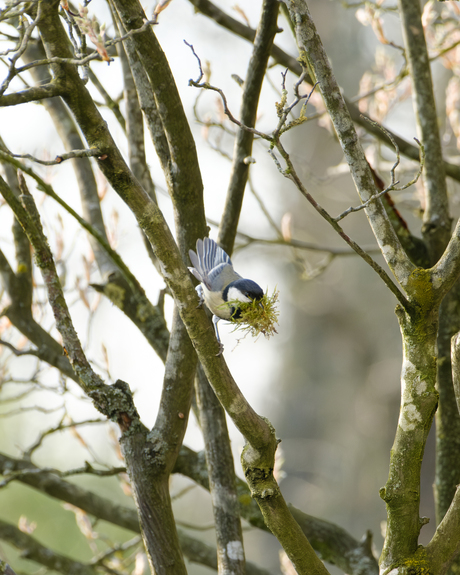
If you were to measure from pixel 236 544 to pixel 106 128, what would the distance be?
1.06 meters

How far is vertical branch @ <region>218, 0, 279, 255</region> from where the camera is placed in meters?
1.40

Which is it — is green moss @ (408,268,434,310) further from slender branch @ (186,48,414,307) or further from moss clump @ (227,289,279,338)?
moss clump @ (227,289,279,338)

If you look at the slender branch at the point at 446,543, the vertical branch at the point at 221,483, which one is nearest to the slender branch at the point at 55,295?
the vertical branch at the point at 221,483

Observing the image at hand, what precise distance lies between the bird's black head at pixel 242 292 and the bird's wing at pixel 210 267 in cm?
6

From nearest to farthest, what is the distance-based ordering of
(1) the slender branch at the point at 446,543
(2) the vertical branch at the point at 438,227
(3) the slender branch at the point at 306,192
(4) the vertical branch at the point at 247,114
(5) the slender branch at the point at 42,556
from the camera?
1. (3) the slender branch at the point at 306,192
2. (1) the slender branch at the point at 446,543
3. (4) the vertical branch at the point at 247,114
4. (2) the vertical branch at the point at 438,227
5. (5) the slender branch at the point at 42,556

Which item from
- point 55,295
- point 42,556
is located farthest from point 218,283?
point 42,556

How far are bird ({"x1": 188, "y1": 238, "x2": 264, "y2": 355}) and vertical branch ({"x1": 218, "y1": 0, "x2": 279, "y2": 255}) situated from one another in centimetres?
22

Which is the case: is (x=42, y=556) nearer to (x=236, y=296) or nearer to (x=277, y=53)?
(x=236, y=296)

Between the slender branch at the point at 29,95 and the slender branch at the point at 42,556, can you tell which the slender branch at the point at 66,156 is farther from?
the slender branch at the point at 42,556

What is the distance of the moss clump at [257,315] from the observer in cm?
106

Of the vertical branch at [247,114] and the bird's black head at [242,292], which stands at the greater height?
the vertical branch at [247,114]

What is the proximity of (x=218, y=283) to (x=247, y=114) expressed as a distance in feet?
1.80

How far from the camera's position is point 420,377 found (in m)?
0.95

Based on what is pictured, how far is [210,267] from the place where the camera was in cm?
128
